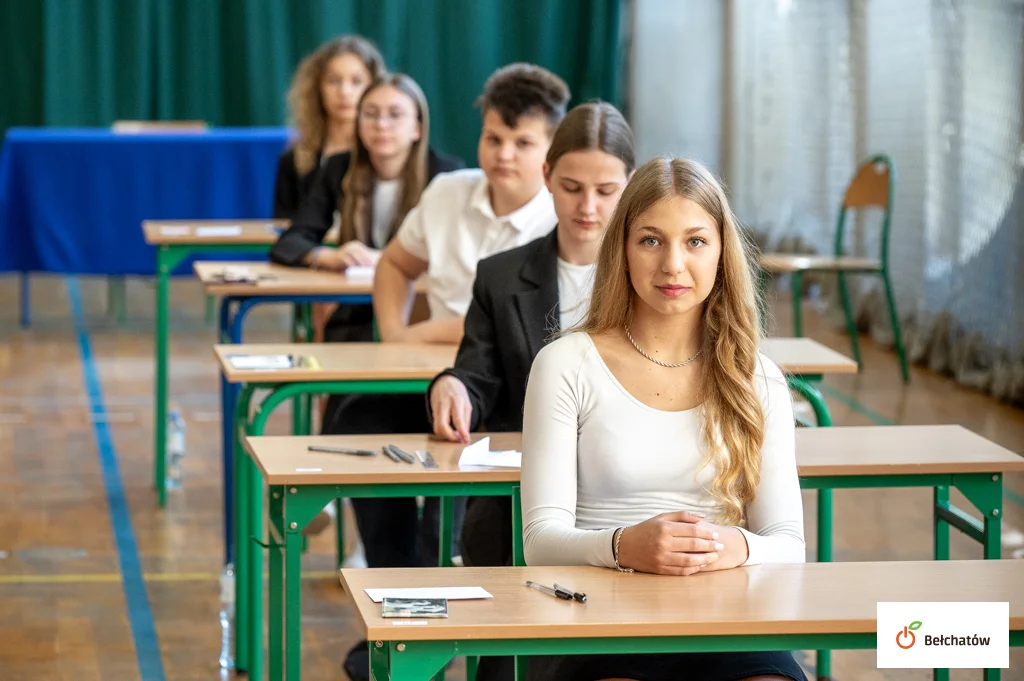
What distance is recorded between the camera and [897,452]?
7.91 ft

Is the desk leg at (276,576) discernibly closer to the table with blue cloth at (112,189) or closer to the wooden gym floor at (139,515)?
the wooden gym floor at (139,515)

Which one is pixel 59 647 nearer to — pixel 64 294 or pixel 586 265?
pixel 586 265

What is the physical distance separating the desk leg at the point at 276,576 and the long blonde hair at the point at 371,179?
1.83 m

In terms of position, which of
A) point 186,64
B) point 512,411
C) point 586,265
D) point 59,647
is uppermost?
point 186,64

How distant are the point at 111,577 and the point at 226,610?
405 mm

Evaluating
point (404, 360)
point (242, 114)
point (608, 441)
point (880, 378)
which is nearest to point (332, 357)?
point (404, 360)

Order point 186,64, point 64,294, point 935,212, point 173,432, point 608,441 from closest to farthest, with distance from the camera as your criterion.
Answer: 1. point 608,441
2. point 173,432
3. point 935,212
4. point 64,294
5. point 186,64

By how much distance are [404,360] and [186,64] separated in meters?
7.07

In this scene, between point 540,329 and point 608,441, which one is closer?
point 608,441

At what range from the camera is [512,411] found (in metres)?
2.70

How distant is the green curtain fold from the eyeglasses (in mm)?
5711

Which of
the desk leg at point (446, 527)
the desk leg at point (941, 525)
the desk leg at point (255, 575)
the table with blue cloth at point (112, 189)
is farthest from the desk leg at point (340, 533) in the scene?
the table with blue cloth at point (112, 189)

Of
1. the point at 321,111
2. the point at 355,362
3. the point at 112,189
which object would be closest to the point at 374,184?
the point at 321,111

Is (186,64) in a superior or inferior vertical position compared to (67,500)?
superior
